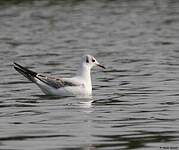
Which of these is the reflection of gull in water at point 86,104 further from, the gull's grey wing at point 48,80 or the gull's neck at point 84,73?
the gull's neck at point 84,73

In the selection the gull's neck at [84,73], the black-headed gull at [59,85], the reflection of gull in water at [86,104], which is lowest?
the reflection of gull in water at [86,104]

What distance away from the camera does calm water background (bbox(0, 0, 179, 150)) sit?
12852 millimetres

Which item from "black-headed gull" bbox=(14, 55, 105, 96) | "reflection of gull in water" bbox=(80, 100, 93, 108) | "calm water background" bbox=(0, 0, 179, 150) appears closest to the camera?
"calm water background" bbox=(0, 0, 179, 150)

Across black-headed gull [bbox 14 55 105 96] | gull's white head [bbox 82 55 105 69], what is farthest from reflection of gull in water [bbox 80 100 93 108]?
gull's white head [bbox 82 55 105 69]

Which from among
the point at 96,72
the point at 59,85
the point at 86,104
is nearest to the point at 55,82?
the point at 59,85

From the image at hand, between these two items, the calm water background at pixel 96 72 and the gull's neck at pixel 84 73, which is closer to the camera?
the calm water background at pixel 96 72


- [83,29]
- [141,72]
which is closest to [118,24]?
[83,29]

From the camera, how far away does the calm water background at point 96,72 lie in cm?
1285

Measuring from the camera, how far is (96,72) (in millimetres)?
23016

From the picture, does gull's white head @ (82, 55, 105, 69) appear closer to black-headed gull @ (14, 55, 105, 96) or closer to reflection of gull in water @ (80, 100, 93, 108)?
black-headed gull @ (14, 55, 105, 96)

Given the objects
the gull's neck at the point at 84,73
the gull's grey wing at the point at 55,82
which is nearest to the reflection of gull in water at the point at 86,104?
the gull's grey wing at the point at 55,82

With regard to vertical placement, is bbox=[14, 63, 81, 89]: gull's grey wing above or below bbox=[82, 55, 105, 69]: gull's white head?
below

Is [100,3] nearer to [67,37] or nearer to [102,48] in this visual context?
[67,37]

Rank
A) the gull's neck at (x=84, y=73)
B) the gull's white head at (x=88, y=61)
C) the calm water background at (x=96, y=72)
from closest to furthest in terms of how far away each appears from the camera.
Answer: the calm water background at (x=96, y=72) → the gull's neck at (x=84, y=73) → the gull's white head at (x=88, y=61)
